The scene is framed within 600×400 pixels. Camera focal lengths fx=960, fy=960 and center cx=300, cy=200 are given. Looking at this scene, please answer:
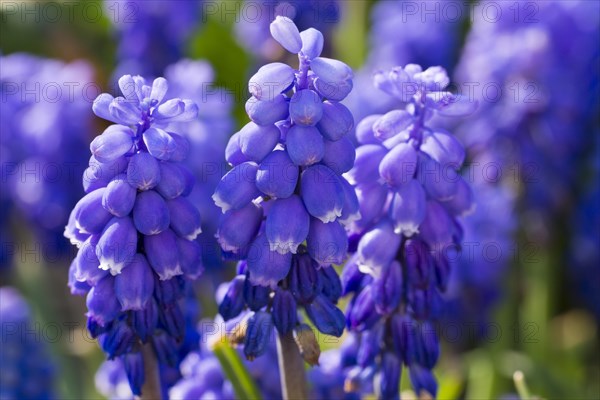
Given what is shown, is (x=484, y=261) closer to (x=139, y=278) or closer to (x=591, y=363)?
(x=591, y=363)

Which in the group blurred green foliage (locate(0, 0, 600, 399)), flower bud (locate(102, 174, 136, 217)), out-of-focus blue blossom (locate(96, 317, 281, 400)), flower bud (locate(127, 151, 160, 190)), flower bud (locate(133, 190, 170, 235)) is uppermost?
flower bud (locate(127, 151, 160, 190))

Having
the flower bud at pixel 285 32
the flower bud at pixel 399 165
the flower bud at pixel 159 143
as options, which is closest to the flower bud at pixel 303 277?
the flower bud at pixel 399 165

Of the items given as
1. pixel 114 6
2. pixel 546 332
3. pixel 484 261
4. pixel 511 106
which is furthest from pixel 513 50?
pixel 114 6

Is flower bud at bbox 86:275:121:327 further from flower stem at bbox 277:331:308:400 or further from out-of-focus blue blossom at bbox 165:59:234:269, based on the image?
out-of-focus blue blossom at bbox 165:59:234:269

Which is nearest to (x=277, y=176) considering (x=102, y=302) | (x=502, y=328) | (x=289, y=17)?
(x=102, y=302)

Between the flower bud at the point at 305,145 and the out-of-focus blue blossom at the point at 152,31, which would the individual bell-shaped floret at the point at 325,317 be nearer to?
the flower bud at the point at 305,145

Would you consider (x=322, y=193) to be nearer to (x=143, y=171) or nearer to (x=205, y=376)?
(x=143, y=171)

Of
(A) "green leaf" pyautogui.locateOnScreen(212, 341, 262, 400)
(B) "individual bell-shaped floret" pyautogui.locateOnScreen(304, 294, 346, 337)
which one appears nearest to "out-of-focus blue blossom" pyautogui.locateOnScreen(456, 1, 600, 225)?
(A) "green leaf" pyautogui.locateOnScreen(212, 341, 262, 400)
